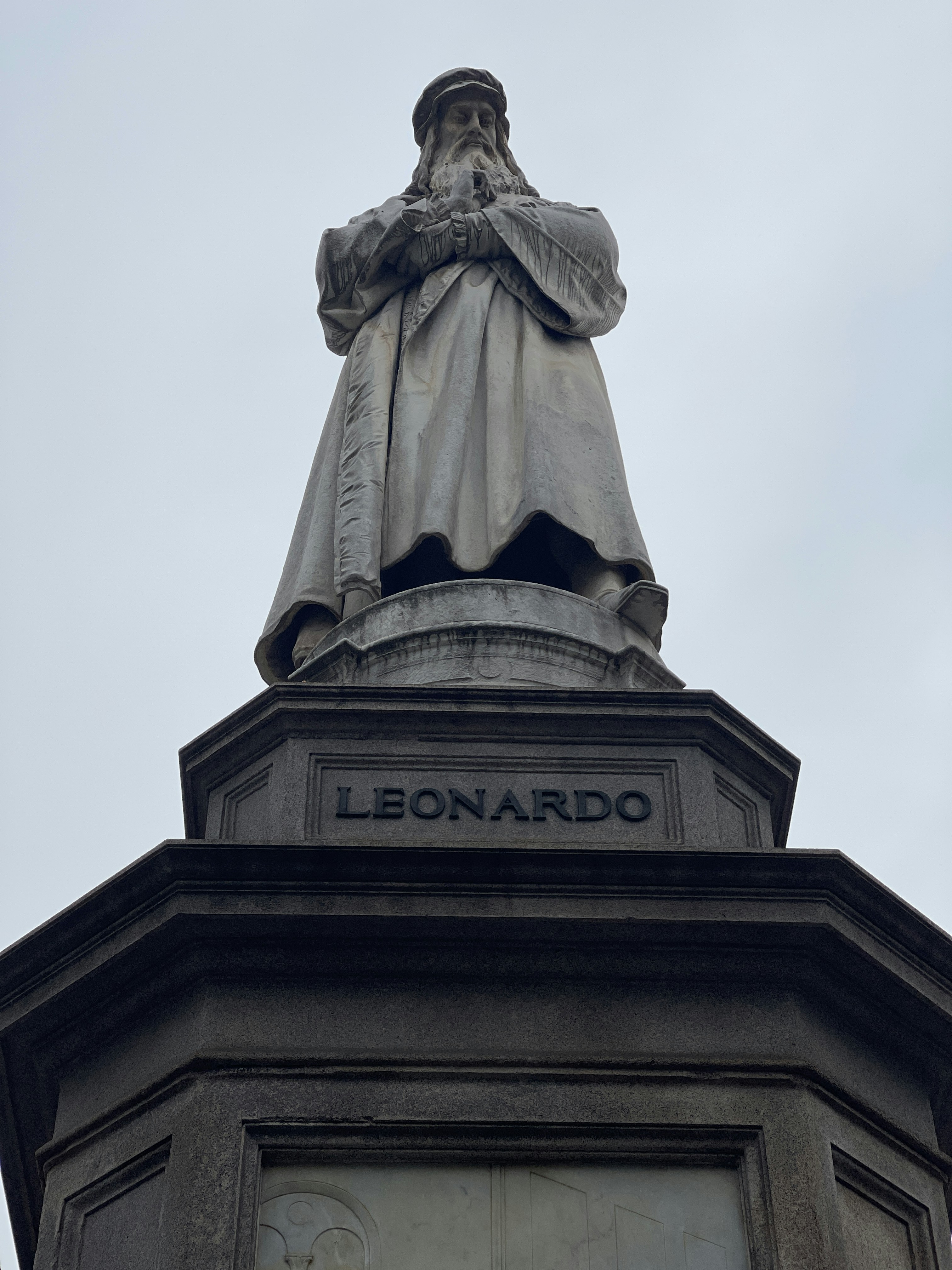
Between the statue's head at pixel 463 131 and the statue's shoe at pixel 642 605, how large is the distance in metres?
4.77

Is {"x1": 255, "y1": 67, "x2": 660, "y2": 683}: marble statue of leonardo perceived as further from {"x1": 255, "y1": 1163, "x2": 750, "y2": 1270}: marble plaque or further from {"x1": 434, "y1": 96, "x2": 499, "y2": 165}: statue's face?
{"x1": 255, "y1": 1163, "x2": 750, "y2": 1270}: marble plaque

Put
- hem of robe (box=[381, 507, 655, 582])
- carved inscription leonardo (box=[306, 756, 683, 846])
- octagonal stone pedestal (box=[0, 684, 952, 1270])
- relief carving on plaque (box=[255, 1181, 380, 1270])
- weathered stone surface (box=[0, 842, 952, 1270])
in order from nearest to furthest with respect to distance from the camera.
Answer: relief carving on plaque (box=[255, 1181, 380, 1270]) < octagonal stone pedestal (box=[0, 684, 952, 1270]) < weathered stone surface (box=[0, 842, 952, 1270]) < carved inscription leonardo (box=[306, 756, 683, 846]) < hem of robe (box=[381, 507, 655, 582])

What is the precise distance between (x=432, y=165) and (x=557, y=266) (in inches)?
82.3

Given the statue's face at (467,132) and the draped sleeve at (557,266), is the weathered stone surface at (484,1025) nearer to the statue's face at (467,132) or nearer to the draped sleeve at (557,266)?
the draped sleeve at (557,266)

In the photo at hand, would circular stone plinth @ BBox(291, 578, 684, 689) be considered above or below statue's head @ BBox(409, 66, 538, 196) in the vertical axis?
below

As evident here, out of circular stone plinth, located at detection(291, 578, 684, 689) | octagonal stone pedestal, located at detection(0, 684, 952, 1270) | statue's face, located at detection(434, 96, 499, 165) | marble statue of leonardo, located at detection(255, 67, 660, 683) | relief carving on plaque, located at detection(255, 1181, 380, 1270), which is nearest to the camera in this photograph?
relief carving on plaque, located at detection(255, 1181, 380, 1270)

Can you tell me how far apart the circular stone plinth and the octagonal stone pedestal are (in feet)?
5.45

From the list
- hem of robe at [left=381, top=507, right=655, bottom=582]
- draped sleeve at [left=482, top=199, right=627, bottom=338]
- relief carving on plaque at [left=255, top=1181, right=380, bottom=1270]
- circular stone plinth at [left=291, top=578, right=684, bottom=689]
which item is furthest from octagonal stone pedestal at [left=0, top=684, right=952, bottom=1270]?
draped sleeve at [left=482, top=199, right=627, bottom=338]

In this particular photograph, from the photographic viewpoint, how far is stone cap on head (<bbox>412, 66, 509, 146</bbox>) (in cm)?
1584

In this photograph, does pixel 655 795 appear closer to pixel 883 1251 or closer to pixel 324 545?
pixel 883 1251

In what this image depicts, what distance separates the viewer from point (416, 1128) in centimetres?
800

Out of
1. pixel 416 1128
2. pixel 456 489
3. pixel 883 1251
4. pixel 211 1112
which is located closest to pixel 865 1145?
pixel 883 1251

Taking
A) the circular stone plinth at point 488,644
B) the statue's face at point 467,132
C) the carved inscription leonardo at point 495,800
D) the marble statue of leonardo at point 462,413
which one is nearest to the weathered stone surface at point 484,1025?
the carved inscription leonardo at point 495,800

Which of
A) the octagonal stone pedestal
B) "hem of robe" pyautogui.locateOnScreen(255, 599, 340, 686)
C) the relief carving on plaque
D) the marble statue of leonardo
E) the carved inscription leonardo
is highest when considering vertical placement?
→ the marble statue of leonardo
